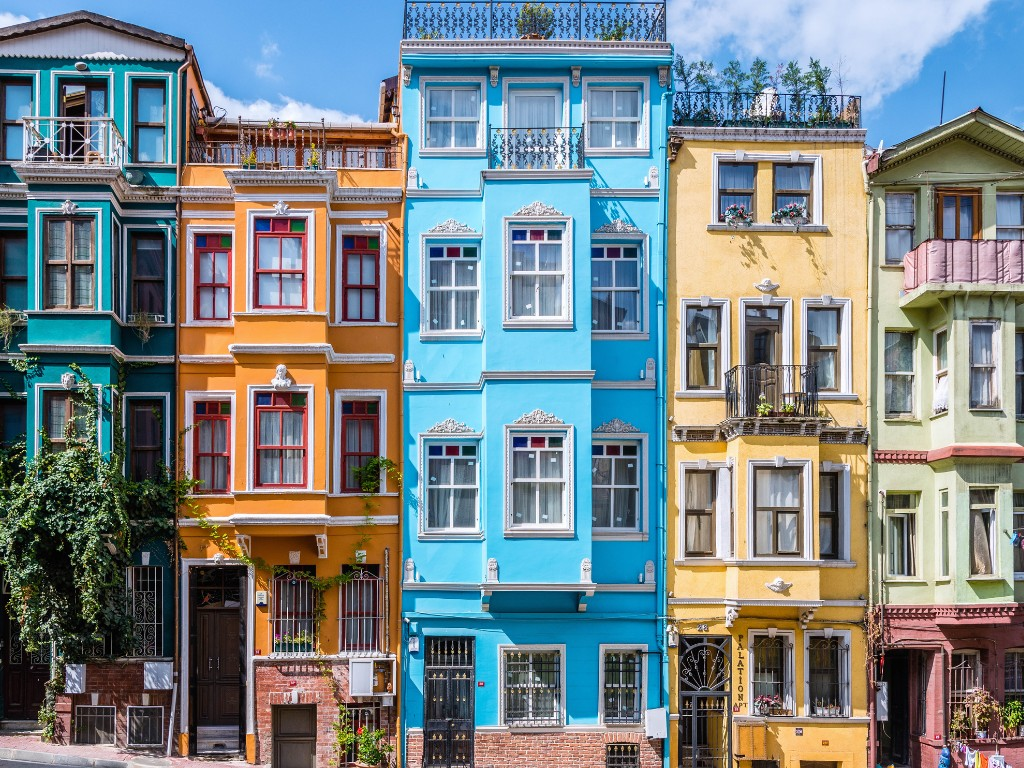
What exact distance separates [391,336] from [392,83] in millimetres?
8922

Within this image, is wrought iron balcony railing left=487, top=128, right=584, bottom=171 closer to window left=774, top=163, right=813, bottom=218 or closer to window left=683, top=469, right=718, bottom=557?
window left=774, top=163, right=813, bottom=218

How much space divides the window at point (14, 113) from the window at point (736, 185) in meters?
14.9

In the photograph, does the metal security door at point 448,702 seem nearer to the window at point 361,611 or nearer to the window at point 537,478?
the window at point 361,611

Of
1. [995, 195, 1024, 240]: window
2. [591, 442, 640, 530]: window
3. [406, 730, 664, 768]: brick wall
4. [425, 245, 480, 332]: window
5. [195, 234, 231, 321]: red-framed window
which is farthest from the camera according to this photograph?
[995, 195, 1024, 240]: window

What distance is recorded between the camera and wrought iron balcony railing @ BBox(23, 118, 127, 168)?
2258cm

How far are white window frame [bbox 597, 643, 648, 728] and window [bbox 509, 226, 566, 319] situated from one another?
688 centimetres

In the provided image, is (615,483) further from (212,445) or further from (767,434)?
(212,445)

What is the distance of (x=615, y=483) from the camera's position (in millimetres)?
22875

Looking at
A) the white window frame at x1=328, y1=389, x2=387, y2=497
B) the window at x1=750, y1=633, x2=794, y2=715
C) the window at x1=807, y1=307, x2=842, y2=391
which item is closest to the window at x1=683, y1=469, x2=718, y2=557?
the window at x1=750, y1=633, x2=794, y2=715

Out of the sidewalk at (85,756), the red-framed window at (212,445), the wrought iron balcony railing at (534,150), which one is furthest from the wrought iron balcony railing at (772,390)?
the sidewalk at (85,756)

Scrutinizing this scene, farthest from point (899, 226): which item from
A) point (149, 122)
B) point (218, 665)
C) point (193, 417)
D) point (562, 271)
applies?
point (218, 665)

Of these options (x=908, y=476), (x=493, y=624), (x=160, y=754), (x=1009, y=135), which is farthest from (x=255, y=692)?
(x=1009, y=135)

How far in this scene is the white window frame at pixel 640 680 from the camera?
72.8ft

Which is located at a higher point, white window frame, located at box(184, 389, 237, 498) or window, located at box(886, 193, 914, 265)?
window, located at box(886, 193, 914, 265)
